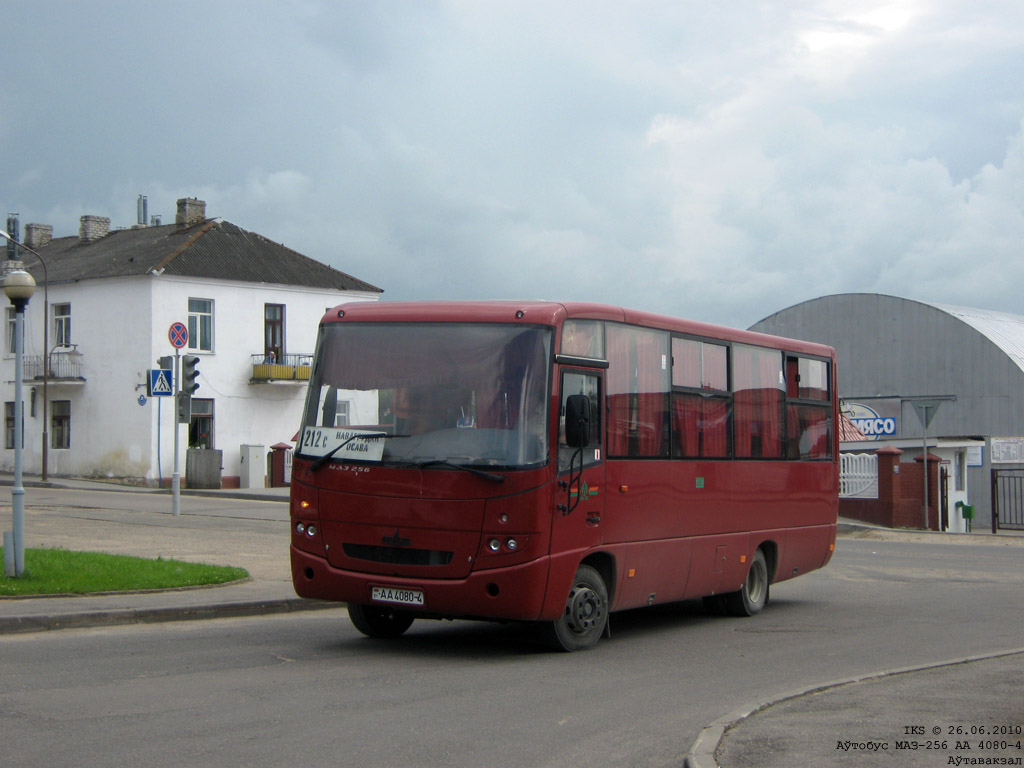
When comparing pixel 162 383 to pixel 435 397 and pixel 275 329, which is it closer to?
pixel 435 397

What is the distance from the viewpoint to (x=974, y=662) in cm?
1099

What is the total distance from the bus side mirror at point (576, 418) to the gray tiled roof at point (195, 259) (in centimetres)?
3772

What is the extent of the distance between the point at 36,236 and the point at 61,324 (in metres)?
10.5

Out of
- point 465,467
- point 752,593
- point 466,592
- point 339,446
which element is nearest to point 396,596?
point 466,592

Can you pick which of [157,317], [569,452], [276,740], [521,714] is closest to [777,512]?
[569,452]

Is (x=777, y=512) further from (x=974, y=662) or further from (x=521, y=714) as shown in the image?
(x=521, y=714)

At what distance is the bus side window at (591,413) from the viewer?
10.9 m

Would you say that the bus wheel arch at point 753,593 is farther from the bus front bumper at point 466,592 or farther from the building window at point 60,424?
the building window at point 60,424

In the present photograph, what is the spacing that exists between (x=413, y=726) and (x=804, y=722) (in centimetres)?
239

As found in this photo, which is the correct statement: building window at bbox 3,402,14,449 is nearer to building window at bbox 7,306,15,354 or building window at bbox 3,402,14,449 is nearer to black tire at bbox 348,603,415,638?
building window at bbox 7,306,15,354

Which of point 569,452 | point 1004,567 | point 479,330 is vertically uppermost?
point 479,330

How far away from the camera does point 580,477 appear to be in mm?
11195

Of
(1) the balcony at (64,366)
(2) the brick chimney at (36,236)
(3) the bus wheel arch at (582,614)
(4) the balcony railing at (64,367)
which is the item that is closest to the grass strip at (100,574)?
(3) the bus wheel arch at (582,614)

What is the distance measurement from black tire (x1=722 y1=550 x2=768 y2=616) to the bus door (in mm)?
3820
